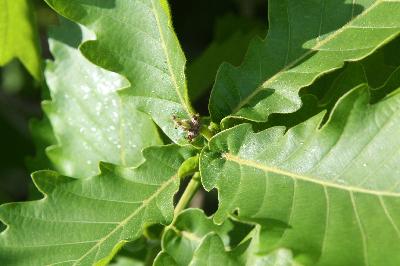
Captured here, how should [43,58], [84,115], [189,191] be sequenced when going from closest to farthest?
[189,191], [84,115], [43,58]

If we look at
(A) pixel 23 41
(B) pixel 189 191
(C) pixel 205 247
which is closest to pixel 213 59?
(A) pixel 23 41

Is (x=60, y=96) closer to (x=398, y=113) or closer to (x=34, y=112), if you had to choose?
(x=34, y=112)

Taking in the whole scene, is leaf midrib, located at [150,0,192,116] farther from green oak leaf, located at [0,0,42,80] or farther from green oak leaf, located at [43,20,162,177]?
green oak leaf, located at [0,0,42,80]

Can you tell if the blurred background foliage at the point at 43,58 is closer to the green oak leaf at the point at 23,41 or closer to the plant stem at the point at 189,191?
the green oak leaf at the point at 23,41

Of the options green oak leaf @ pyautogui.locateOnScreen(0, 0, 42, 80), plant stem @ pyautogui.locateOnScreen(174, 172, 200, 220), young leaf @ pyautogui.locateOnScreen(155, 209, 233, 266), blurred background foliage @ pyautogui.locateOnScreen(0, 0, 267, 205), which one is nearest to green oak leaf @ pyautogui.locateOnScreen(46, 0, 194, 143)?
plant stem @ pyautogui.locateOnScreen(174, 172, 200, 220)

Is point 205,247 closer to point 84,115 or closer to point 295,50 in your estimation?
point 295,50

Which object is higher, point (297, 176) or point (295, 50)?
point (295, 50)
